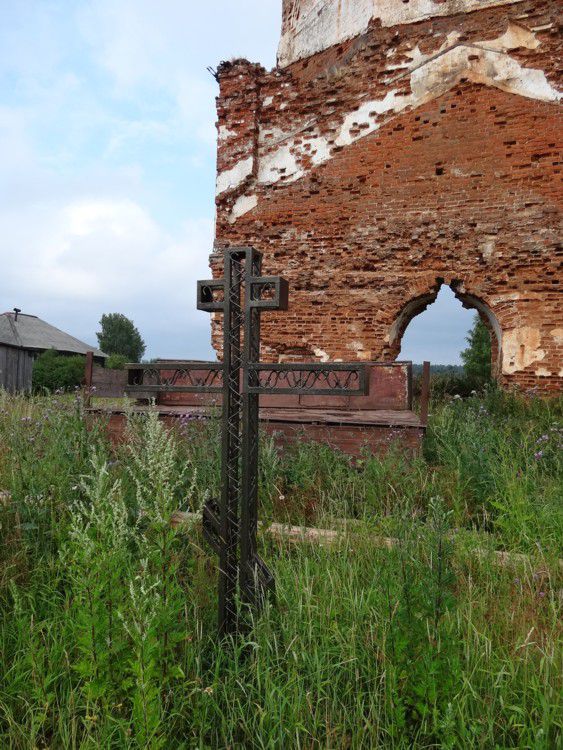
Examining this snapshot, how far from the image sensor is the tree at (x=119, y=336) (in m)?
44.7

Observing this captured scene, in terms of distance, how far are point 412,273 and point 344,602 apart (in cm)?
805

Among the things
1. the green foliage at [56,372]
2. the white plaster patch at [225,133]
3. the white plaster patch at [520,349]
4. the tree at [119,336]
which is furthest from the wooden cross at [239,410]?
the tree at [119,336]

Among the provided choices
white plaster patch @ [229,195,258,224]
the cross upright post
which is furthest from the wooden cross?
white plaster patch @ [229,195,258,224]

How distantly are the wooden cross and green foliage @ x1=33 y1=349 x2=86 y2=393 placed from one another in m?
17.3

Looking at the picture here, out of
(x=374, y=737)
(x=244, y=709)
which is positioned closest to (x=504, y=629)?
(x=374, y=737)

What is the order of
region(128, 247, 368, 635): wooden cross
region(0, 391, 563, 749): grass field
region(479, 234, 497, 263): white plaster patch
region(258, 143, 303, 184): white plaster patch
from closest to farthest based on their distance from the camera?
region(0, 391, 563, 749): grass field, region(128, 247, 368, 635): wooden cross, region(479, 234, 497, 263): white plaster patch, region(258, 143, 303, 184): white plaster patch

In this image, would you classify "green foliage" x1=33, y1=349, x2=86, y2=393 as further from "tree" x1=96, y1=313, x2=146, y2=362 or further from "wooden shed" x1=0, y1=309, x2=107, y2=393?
"tree" x1=96, y1=313, x2=146, y2=362

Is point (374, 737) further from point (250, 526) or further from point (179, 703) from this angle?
point (250, 526)

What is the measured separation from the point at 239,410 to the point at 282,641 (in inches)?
40.8

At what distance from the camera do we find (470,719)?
66.9 inches

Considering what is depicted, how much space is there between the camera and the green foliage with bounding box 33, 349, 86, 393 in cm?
1862

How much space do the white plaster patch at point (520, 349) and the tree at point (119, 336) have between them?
38.9m

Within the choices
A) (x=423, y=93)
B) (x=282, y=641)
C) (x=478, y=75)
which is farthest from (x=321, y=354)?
(x=282, y=641)

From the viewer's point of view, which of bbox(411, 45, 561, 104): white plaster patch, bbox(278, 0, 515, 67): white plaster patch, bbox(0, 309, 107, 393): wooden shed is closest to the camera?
bbox(411, 45, 561, 104): white plaster patch
